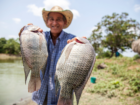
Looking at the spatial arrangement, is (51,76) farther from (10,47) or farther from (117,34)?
(10,47)

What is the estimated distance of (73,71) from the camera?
→ 135cm

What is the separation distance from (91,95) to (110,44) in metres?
16.0

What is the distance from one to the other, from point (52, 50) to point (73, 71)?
98cm

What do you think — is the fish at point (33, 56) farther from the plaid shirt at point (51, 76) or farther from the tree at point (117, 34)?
the tree at point (117, 34)

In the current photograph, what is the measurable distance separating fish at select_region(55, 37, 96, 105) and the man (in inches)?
27.6

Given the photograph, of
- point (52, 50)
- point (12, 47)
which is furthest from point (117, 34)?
point (12, 47)

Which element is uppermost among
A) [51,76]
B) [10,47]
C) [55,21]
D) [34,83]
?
[55,21]

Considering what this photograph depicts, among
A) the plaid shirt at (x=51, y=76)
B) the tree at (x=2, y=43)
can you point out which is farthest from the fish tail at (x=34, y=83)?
the tree at (x=2, y=43)

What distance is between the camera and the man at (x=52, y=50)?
205cm

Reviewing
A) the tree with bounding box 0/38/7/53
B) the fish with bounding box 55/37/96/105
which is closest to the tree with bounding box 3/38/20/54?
the tree with bounding box 0/38/7/53

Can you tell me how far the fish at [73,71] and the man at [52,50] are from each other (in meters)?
0.70

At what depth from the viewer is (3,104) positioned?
6477 millimetres

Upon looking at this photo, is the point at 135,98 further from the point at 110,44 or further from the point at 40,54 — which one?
the point at 110,44

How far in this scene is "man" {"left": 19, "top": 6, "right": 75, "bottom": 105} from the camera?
205cm
